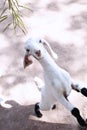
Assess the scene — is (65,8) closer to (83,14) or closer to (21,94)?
(83,14)

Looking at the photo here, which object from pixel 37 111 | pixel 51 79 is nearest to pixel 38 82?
pixel 37 111

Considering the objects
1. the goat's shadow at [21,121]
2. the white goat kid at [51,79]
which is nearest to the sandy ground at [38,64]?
the goat's shadow at [21,121]

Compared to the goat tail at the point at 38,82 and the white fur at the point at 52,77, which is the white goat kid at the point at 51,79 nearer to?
the white fur at the point at 52,77

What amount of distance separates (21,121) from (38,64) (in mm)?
389

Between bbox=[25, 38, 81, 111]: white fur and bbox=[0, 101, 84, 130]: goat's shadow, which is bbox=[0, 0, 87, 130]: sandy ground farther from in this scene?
bbox=[25, 38, 81, 111]: white fur

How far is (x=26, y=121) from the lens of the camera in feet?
4.84

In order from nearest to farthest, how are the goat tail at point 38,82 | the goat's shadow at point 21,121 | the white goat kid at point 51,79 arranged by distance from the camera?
the white goat kid at point 51,79, the goat's shadow at point 21,121, the goat tail at point 38,82

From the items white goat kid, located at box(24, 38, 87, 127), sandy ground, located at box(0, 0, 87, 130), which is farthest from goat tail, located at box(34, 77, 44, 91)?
white goat kid, located at box(24, 38, 87, 127)

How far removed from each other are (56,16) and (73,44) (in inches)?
12.4

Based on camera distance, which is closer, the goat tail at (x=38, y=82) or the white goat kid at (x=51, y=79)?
the white goat kid at (x=51, y=79)

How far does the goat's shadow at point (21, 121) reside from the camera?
1.42m

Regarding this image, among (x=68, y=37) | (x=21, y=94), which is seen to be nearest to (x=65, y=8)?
(x=68, y=37)

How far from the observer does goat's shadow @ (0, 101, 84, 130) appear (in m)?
1.42

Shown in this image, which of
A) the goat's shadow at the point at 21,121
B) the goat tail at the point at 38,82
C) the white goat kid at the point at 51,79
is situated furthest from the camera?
the goat tail at the point at 38,82
